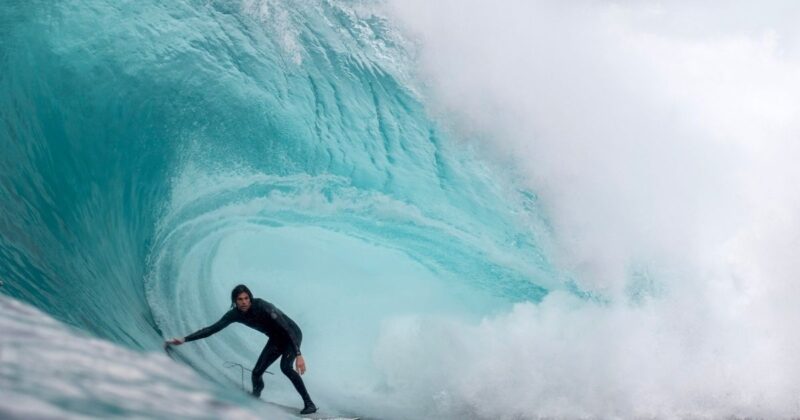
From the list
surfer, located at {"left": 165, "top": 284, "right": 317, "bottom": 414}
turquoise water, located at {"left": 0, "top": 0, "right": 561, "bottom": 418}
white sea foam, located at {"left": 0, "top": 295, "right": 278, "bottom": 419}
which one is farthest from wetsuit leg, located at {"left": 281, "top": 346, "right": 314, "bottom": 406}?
white sea foam, located at {"left": 0, "top": 295, "right": 278, "bottom": 419}

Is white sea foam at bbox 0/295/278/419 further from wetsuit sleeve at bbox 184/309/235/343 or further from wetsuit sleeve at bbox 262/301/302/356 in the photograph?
wetsuit sleeve at bbox 262/301/302/356

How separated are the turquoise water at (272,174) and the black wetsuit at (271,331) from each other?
3.77 feet

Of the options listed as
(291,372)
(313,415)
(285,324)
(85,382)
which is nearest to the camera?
(85,382)

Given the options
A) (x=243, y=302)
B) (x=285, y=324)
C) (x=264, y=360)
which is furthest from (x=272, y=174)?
(x=243, y=302)

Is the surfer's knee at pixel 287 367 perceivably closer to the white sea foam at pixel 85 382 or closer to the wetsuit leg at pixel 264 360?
the wetsuit leg at pixel 264 360

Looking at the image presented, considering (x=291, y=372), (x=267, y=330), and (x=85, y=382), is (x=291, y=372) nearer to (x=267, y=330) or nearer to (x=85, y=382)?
(x=267, y=330)

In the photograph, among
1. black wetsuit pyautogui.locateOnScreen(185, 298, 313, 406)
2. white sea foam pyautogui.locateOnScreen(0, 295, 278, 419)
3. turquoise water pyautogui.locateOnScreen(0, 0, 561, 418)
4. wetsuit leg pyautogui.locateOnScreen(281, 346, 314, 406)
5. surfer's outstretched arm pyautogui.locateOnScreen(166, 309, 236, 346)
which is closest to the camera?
white sea foam pyautogui.locateOnScreen(0, 295, 278, 419)

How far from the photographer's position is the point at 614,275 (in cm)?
870

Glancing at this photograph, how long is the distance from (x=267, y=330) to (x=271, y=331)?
0.03 meters

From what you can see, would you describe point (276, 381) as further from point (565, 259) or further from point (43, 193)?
point (565, 259)

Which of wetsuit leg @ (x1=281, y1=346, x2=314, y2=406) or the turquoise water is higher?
the turquoise water

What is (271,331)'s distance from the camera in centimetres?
545

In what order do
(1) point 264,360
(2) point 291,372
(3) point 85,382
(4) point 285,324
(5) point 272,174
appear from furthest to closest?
(5) point 272,174 < (1) point 264,360 < (2) point 291,372 < (4) point 285,324 < (3) point 85,382

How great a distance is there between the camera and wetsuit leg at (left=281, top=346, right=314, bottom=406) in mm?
5422
